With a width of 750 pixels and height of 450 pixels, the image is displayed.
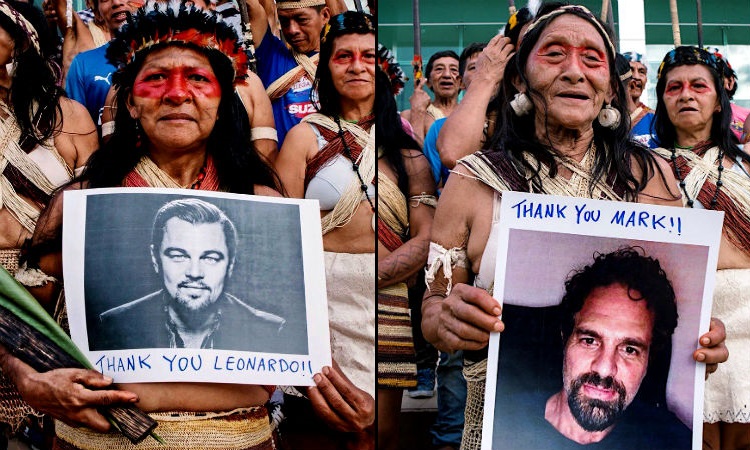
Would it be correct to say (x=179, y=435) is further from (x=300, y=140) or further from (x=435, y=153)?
(x=435, y=153)

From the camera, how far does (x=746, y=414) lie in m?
2.64

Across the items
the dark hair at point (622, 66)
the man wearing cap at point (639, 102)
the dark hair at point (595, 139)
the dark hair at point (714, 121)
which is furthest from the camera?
the dark hair at point (714, 121)

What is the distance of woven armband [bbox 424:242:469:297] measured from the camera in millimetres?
2391

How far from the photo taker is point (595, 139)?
2498 millimetres

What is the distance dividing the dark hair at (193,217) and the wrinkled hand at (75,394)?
35 centimetres

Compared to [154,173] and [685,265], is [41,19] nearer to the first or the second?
[154,173]

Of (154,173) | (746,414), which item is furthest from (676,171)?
(154,173)

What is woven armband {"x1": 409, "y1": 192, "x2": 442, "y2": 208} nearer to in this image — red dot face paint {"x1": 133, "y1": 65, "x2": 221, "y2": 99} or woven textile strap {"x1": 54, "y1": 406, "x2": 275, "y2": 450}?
red dot face paint {"x1": 133, "y1": 65, "x2": 221, "y2": 99}

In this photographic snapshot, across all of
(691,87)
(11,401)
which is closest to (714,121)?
(691,87)

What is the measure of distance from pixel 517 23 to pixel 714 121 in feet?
2.35

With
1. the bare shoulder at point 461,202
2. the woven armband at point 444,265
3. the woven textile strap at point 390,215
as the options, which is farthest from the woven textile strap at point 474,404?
the woven textile strap at point 390,215

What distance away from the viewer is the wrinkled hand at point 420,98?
279 centimetres

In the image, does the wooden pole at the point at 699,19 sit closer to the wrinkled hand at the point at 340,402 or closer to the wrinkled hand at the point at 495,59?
the wrinkled hand at the point at 495,59

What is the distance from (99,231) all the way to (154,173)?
218 mm
